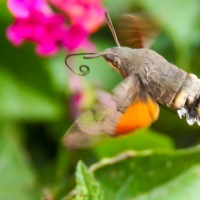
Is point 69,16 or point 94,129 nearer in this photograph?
point 94,129

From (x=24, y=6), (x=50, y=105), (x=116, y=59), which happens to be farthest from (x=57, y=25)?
(x=116, y=59)

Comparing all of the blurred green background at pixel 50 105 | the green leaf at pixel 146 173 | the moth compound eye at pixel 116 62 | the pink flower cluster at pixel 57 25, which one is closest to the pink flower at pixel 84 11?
the pink flower cluster at pixel 57 25

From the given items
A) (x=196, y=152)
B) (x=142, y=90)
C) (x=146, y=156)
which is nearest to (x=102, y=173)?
(x=146, y=156)

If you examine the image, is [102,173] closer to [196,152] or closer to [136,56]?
[196,152]

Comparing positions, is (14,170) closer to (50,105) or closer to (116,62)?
(50,105)

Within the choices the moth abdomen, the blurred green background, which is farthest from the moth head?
the blurred green background

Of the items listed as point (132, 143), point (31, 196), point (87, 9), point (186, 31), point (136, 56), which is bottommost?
point (31, 196)
